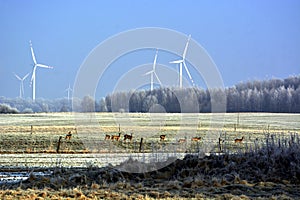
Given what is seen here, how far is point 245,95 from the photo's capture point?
136 metres

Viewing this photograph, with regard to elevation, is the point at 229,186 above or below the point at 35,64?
below

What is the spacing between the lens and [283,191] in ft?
44.0

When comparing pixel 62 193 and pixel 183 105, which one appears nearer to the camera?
pixel 62 193

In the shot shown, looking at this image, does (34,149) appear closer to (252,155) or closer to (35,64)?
(252,155)

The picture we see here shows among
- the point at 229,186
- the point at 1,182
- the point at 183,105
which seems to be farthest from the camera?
Answer: the point at 183,105

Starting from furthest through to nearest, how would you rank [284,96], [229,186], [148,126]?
[284,96] → [148,126] → [229,186]

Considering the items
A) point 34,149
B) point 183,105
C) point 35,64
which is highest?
point 35,64

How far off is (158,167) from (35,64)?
69719mm

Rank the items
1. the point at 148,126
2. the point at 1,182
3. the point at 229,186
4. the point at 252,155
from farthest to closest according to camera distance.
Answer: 1. the point at 148,126
2. the point at 252,155
3. the point at 1,182
4. the point at 229,186

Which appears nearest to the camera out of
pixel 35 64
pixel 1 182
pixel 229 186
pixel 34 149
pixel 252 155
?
pixel 229 186

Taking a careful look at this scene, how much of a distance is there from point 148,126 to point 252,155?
34.3 m

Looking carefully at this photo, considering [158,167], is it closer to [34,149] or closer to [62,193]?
[62,193]

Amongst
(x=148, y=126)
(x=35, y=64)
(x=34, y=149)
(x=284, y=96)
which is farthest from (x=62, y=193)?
(x=284, y=96)

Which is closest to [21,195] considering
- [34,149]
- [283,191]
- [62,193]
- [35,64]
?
[62,193]
